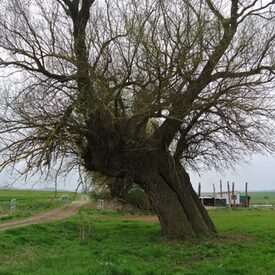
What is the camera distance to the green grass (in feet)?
34.8

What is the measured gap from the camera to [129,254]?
13.1 meters

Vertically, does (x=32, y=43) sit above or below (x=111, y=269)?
above

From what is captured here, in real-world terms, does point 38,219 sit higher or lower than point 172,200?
lower

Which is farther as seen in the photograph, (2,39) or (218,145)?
(218,145)

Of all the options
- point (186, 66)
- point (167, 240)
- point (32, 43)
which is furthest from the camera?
point (167, 240)

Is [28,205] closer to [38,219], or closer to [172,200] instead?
[38,219]

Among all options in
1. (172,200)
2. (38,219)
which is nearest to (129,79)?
(172,200)

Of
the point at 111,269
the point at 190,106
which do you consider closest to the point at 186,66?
the point at 190,106

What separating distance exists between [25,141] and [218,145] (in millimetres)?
7477

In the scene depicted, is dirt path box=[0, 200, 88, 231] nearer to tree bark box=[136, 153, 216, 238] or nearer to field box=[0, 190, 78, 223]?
field box=[0, 190, 78, 223]

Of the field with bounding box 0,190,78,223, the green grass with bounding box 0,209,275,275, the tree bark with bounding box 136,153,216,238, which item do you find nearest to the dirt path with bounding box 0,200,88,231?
the field with bounding box 0,190,78,223

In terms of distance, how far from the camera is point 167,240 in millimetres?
16062

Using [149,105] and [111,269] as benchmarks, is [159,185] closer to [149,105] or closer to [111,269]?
[149,105]

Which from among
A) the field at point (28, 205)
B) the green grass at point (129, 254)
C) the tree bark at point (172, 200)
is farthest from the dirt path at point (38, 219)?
the tree bark at point (172, 200)
